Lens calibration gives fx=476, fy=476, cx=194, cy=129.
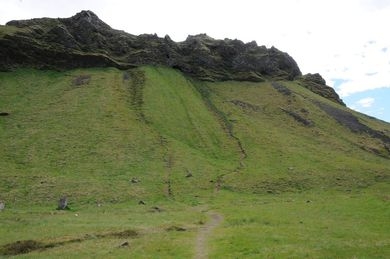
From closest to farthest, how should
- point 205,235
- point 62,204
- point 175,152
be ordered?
point 205,235
point 62,204
point 175,152

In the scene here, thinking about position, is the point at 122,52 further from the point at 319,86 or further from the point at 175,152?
the point at 175,152

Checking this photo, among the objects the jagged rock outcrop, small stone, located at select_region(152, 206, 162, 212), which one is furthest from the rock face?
small stone, located at select_region(152, 206, 162, 212)

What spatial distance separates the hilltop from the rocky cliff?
0.46 meters

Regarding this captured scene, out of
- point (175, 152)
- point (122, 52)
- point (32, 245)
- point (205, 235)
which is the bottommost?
point (32, 245)

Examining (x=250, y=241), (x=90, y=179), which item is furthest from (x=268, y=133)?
(x=250, y=241)

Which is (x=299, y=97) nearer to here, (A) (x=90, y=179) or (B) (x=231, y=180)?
(B) (x=231, y=180)

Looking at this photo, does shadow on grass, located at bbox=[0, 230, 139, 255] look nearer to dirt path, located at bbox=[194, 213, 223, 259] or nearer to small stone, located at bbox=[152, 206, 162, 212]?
dirt path, located at bbox=[194, 213, 223, 259]

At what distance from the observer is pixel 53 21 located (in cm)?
15412

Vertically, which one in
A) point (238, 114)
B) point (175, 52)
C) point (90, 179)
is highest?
point (175, 52)

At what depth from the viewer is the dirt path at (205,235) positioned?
32.3 meters

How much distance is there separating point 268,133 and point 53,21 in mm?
84872

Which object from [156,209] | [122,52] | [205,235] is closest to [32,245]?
[205,235]

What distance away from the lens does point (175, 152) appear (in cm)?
8894

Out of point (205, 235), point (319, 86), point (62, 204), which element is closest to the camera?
point (205, 235)
